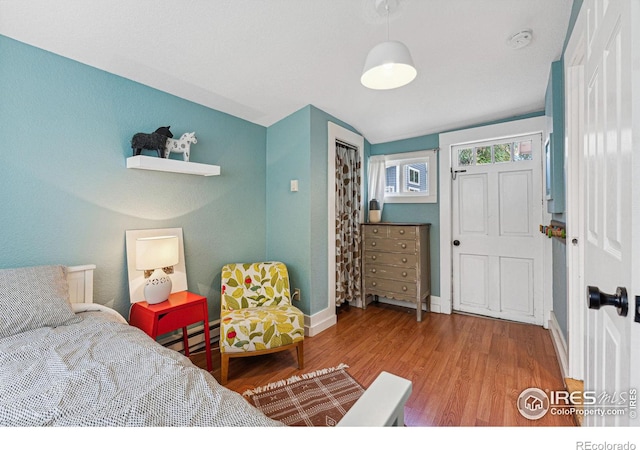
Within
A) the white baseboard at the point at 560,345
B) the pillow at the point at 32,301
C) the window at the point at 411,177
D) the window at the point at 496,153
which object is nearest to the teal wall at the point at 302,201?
the window at the point at 411,177

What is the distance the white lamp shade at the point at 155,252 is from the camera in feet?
6.39

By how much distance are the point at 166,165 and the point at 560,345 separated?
341 cm

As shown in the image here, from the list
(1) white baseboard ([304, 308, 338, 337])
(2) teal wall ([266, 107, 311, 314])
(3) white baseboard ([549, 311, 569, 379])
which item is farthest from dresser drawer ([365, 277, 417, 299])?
(3) white baseboard ([549, 311, 569, 379])

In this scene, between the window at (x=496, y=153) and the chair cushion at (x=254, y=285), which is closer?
the chair cushion at (x=254, y=285)

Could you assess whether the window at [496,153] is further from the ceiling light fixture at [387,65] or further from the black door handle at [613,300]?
the black door handle at [613,300]

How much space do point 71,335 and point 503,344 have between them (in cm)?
319

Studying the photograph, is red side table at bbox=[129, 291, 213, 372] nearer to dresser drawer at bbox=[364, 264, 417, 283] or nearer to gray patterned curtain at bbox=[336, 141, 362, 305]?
gray patterned curtain at bbox=[336, 141, 362, 305]

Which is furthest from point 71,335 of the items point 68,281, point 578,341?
point 578,341

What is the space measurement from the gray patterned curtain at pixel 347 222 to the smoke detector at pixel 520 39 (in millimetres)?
1814

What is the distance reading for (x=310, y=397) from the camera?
1.85 meters

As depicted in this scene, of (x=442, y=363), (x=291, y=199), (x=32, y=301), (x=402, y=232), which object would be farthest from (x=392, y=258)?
(x=32, y=301)

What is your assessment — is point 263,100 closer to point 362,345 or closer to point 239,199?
point 239,199

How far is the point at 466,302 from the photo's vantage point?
10.9 feet

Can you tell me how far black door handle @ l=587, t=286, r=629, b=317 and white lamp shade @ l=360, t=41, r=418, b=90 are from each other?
4.07 ft
